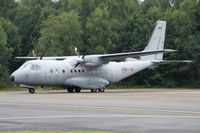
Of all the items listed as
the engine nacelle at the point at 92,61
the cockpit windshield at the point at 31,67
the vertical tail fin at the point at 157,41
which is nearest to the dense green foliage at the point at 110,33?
the vertical tail fin at the point at 157,41

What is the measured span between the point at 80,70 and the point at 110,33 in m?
28.2

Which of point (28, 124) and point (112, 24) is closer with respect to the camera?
point (28, 124)

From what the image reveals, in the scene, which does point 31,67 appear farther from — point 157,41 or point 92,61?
point 157,41

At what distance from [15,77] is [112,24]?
115ft

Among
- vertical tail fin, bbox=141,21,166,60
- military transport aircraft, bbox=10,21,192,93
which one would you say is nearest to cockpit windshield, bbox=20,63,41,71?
military transport aircraft, bbox=10,21,192,93

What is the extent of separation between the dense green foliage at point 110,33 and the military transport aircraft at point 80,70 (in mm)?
16530

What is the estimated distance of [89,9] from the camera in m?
82.1

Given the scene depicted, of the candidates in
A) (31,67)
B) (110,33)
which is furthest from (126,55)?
(110,33)

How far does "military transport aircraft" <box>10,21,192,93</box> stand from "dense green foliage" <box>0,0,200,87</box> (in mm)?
16530

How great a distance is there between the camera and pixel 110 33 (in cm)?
7181

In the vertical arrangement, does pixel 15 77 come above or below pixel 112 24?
below

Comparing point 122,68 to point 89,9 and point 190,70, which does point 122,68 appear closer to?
point 190,70

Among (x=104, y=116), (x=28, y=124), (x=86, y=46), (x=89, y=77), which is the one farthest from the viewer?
(x=86, y=46)

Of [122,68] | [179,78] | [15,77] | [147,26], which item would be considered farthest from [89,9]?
[15,77]
